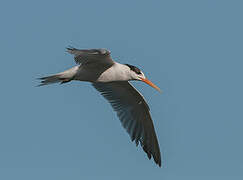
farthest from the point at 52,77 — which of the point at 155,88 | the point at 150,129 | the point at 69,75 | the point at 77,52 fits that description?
the point at 150,129

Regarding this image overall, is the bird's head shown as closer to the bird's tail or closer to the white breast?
the white breast

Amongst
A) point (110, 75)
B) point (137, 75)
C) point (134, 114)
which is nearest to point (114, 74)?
point (110, 75)

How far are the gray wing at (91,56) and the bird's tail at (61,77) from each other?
0.95ft

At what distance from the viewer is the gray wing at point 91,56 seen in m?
11.5

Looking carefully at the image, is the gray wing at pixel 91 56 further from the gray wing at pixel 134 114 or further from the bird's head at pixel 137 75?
the gray wing at pixel 134 114

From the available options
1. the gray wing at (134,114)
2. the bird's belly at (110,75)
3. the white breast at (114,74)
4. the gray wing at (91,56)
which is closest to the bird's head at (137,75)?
the white breast at (114,74)

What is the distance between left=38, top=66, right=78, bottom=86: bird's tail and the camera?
12578mm

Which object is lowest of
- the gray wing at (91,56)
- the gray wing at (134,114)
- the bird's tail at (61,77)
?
the gray wing at (134,114)

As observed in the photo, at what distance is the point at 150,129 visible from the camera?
49.5ft

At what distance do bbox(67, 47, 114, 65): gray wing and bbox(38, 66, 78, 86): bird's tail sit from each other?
11.4 inches

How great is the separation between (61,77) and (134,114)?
10.9 ft

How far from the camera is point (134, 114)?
15.2 meters

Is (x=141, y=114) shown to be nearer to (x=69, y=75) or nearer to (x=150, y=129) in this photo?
(x=150, y=129)

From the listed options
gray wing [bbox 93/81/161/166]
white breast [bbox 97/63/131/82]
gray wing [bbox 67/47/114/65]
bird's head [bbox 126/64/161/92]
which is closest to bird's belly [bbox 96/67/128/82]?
white breast [bbox 97/63/131/82]
